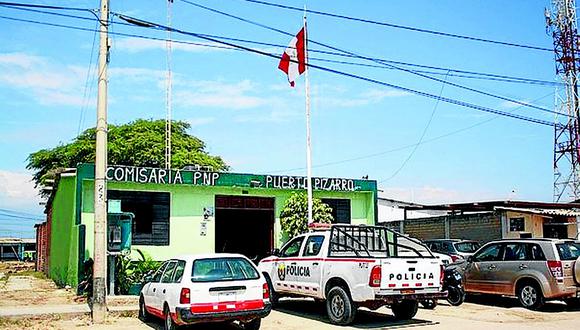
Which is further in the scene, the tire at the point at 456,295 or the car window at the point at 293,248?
the tire at the point at 456,295

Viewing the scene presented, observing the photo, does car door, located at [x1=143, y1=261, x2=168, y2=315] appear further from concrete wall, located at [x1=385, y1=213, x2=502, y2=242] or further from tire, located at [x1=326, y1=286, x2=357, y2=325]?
concrete wall, located at [x1=385, y1=213, x2=502, y2=242]

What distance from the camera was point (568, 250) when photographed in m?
15.2

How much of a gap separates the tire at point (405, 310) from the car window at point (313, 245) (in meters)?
2.00

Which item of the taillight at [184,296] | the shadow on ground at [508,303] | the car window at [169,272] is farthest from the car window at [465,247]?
the taillight at [184,296]

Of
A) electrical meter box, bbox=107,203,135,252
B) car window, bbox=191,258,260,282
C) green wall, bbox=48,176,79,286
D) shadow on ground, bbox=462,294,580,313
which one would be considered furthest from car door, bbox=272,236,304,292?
green wall, bbox=48,176,79,286

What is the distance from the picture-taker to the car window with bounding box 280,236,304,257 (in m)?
14.6

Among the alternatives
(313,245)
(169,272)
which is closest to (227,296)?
(169,272)

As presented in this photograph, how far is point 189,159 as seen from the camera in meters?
45.5

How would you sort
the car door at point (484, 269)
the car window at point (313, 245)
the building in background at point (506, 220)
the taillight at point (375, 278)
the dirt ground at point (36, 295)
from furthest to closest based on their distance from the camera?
the building in background at point (506, 220) < the car door at point (484, 269) < the dirt ground at point (36, 295) < the car window at point (313, 245) < the taillight at point (375, 278)

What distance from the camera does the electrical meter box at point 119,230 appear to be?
17.6 meters

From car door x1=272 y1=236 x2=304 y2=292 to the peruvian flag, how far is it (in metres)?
6.64

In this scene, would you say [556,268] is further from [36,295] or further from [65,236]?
[65,236]

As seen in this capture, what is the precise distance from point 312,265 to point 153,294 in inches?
133

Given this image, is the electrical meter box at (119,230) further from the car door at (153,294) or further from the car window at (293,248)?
the car window at (293,248)
